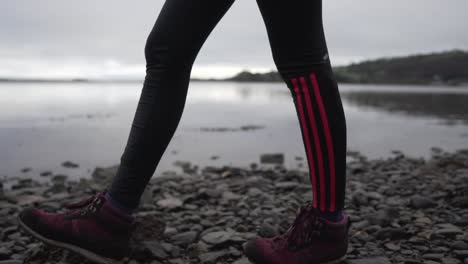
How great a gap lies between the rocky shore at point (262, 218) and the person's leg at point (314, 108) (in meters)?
0.57

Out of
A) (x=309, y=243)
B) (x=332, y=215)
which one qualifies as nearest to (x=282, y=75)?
(x=332, y=215)

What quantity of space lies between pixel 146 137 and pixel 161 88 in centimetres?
26

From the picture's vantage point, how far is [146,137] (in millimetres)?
2135

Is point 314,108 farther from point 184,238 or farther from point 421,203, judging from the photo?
point 421,203

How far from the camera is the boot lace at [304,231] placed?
2.12 metres

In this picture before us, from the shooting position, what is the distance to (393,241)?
10.0 feet

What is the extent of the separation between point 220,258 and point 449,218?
212cm

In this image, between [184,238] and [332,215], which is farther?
[184,238]

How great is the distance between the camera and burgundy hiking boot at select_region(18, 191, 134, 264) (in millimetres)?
2184

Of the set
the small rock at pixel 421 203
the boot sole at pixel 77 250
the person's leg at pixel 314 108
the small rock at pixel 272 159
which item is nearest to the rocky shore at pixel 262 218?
the small rock at pixel 421 203

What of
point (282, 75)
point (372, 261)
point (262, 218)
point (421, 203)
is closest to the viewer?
point (282, 75)

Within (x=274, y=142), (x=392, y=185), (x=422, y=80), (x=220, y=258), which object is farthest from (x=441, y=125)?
(x=422, y=80)

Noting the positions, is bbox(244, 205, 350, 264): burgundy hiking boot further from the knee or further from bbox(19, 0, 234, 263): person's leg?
the knee

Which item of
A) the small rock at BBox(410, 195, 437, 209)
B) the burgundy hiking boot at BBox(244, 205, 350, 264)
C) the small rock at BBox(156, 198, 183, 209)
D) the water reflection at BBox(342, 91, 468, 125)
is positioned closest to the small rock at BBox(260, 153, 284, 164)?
the small rock at BBox(156, 198, 183, 209)
